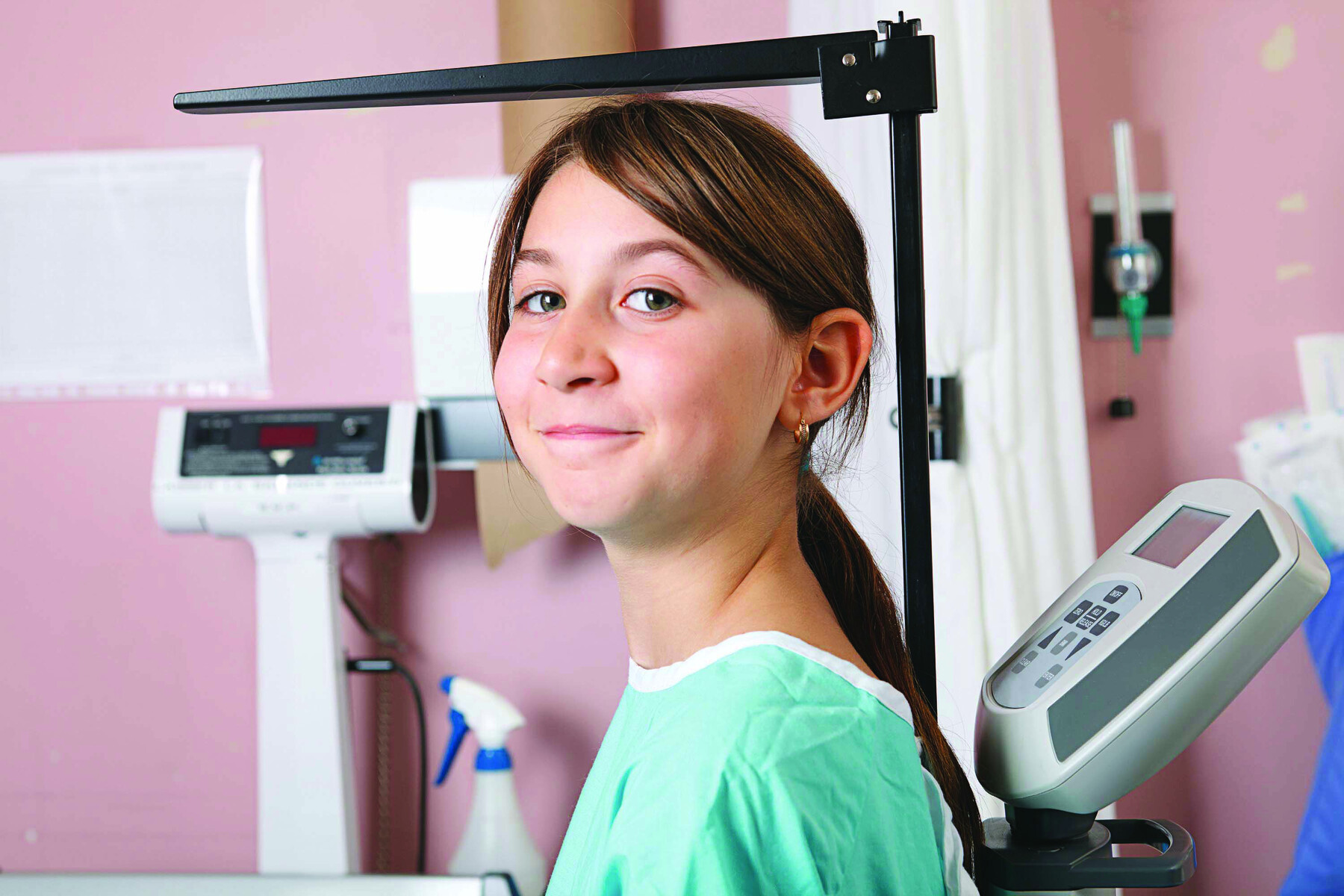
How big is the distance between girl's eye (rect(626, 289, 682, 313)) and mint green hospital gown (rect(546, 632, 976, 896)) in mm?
182

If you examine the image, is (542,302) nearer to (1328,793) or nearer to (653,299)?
(653,299)

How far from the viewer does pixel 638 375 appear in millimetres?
560

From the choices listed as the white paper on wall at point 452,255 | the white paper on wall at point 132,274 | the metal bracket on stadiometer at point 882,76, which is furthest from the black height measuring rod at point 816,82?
the white paper on wall at point 132,274

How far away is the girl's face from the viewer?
1.84 feet

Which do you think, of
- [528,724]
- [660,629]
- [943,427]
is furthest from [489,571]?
[660,629]

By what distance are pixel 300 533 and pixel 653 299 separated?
1117 mm

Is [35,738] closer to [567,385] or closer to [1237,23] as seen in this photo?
[567,385]

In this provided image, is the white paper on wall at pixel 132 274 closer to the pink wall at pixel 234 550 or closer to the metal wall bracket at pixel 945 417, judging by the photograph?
the pink wall at pixel 234 550

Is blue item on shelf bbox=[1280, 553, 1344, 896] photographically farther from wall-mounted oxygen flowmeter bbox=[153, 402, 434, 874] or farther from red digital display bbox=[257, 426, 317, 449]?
red digital display bbox=[257, 426, 317, 449]

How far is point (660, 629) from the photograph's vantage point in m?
0.64

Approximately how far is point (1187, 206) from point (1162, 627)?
4.60 ft

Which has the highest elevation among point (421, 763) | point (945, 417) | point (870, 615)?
point (945, 417)

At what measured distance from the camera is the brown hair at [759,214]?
58cm

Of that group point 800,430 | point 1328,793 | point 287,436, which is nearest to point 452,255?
point 287,436
